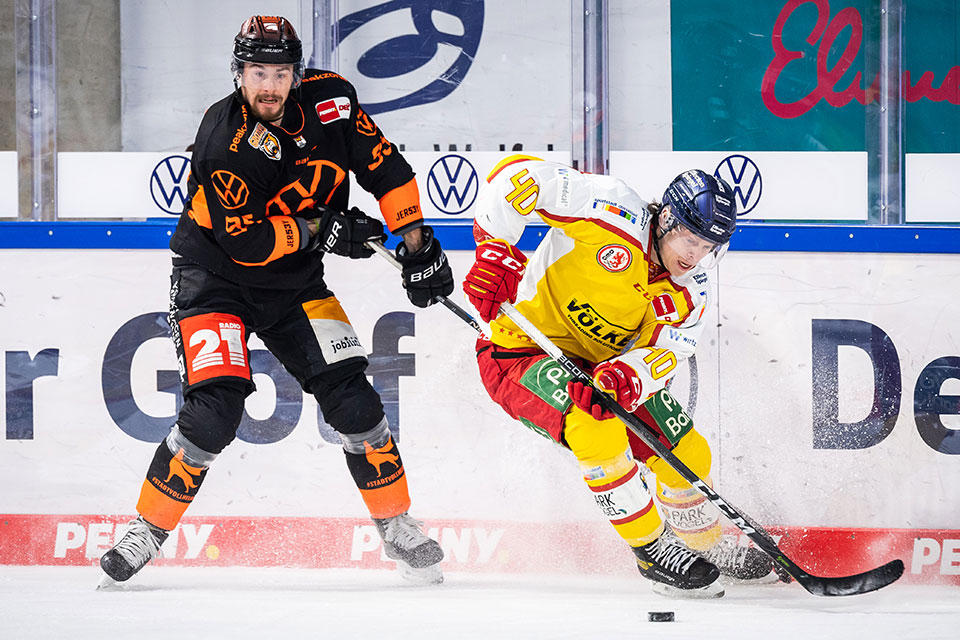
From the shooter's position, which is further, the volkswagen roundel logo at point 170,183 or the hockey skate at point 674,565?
the volkswagen roundel logo at point 170,183

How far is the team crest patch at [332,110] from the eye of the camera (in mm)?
2699

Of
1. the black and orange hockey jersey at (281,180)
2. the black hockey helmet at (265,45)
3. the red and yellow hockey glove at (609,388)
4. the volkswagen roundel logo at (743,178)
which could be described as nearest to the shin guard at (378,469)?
the black and orange hockey jersey at (281,180)

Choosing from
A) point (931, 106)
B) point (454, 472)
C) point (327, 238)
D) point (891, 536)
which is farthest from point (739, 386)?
point (327, 238)

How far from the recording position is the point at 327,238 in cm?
267

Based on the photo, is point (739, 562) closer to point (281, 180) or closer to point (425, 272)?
point (425, 272)

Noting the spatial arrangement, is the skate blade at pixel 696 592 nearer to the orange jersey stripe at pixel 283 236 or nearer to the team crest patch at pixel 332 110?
the orange jersey stripe at pixel 283 236

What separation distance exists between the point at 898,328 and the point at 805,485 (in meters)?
0.58

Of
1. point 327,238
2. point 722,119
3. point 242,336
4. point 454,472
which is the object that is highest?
point 722,119

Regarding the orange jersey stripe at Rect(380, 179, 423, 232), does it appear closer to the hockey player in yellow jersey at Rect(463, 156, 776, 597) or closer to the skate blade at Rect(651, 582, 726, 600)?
the hockey player in yellow jersey at Rect(463, 156, 776, 597)

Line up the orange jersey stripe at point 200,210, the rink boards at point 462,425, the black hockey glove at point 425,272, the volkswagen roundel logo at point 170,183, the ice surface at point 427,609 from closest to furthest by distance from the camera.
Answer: the ice surface at point 427,609, the orange jersey stripe at point 200,210, the black hockey glove at point 425,272, the rink boards at point 462,425, the volkswagen roundel logo at point 170,183

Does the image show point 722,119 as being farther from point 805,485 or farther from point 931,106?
point 805,485

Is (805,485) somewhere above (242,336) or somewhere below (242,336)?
below

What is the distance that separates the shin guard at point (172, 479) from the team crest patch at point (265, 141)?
28.5 inches

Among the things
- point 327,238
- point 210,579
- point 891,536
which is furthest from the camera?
point 891,536
